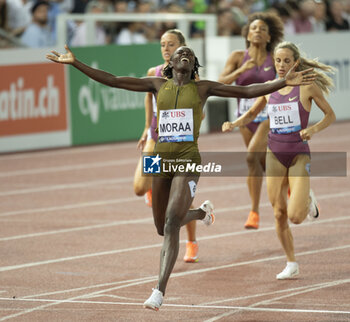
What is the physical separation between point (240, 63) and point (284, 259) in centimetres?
313

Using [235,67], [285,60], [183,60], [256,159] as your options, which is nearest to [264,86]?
[183,60]

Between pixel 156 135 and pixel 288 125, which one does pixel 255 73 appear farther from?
pixel 288 125

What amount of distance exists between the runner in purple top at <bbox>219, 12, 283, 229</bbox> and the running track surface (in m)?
0.54

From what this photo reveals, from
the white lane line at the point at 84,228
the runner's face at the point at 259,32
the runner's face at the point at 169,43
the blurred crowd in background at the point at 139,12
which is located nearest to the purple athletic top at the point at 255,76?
the runner's face at the point at 259,32

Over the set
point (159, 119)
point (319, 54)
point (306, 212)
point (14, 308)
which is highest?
point (319, 54)

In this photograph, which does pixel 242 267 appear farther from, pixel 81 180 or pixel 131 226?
pixel 81 180

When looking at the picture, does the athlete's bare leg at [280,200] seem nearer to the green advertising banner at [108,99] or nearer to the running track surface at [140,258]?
the running track surface at [140,258]

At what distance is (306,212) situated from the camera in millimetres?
8875

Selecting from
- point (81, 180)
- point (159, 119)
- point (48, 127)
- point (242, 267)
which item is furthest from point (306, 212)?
point (48, 127)

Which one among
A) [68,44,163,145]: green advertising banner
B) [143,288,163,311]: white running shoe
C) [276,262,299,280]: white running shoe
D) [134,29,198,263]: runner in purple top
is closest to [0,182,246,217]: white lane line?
[134,29,198,263]: runner in purple top

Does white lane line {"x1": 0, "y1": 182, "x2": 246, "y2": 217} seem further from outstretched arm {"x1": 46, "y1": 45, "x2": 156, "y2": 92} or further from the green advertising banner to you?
the green advertising banner

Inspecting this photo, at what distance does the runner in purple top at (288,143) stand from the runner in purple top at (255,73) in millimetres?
2018

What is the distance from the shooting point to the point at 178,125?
25.8 ft

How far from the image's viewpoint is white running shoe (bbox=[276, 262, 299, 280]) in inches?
348
